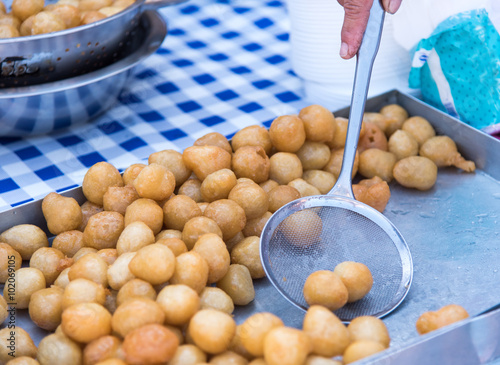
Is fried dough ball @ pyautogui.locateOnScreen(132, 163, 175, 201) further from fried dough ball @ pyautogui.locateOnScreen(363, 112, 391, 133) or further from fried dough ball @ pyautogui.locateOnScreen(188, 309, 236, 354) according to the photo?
fried dough ball @ pyautogui.locateOnScreen(363, 112, 391, 133)

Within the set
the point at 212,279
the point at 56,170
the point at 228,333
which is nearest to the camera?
the point at 228,333

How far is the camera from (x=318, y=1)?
145 cm

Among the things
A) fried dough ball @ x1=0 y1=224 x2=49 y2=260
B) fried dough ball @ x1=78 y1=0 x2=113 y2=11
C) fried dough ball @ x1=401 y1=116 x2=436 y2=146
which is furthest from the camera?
fried dough ball @ x1=78 y1=0 x2=113 y2=11

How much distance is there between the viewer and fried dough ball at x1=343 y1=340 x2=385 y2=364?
0.71m

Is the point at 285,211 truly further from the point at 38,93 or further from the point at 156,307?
the point at 38,93

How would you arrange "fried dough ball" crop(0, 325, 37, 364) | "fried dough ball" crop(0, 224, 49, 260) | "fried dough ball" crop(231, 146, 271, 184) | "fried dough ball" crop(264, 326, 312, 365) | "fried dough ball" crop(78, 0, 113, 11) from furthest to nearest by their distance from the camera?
"fried dough ball" crop(78, 0, 113, 11) < "fried dough ball" crop(231, 146, 271, 184) < "fried dough ball" crop(0, 224, 49, 260) < "fried dough ball" crop(0, 325, 37, 364) < "fried dough ball" crop(264, 326, 312, 365)

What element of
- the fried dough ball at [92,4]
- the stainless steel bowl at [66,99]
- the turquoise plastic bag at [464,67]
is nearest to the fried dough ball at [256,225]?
the stainless steel bowl at [66,99]

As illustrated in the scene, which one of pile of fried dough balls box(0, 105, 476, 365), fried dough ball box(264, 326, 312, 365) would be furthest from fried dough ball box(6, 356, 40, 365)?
fried dough ball box(264, 326, 312, 365)

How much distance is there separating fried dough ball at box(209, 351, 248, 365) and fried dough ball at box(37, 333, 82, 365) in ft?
0.67

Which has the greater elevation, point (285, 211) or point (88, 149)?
point (285, 211)

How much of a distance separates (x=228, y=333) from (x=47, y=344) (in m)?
0.28

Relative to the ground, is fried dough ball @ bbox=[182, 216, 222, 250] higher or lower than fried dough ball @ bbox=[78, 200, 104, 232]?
higher

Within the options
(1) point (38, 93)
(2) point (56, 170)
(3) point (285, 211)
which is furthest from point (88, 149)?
(3) point (285, 211)

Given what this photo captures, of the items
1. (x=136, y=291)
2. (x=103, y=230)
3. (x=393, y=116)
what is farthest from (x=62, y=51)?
(x=393, y=116)
